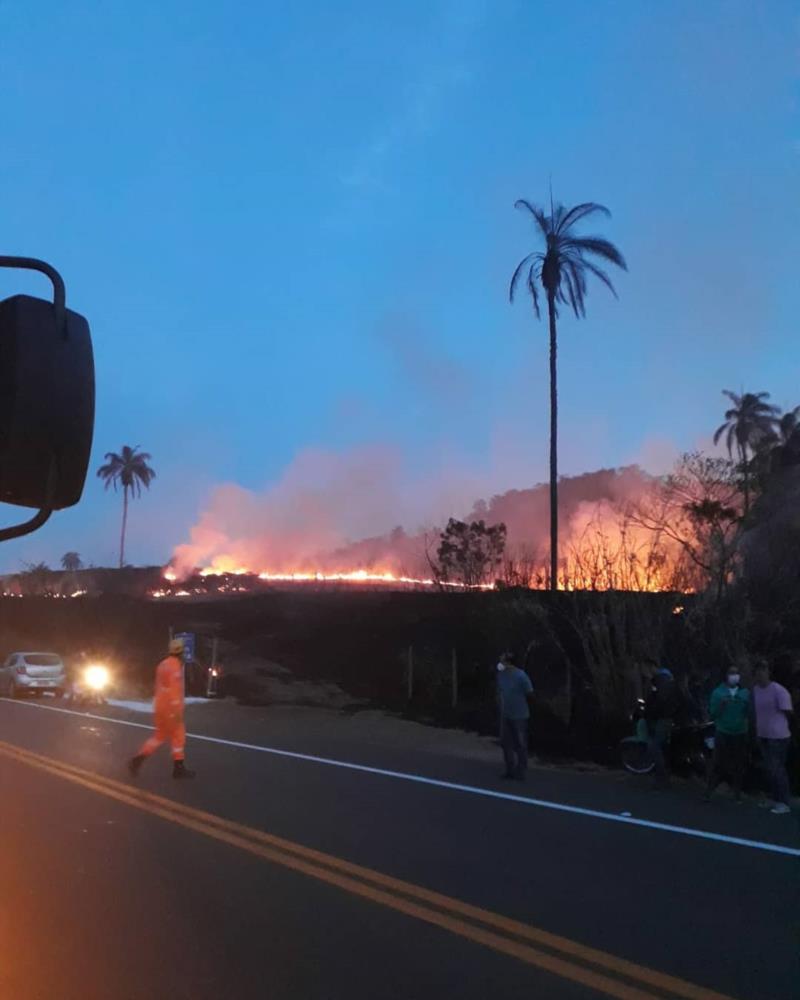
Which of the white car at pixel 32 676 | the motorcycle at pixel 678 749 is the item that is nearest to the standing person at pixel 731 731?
the motorcycle at pixel 678 749

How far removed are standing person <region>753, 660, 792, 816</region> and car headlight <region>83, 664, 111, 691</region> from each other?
19.4m

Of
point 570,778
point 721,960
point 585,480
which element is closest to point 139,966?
point 721,960

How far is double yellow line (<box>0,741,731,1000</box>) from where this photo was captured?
5.01 meters

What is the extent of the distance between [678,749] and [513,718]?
101 inches

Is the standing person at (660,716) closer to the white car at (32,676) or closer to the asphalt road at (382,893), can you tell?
the asphalt road at (382,893)

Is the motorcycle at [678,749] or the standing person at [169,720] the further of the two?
the motorcycle at [678,749]

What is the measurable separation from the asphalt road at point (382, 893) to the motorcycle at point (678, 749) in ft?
5.49

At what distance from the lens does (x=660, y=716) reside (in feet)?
40.4

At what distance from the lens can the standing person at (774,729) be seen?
10961 millimetres

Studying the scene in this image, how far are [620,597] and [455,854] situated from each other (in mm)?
10809

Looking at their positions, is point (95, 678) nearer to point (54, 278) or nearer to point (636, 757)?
point (636, 757)

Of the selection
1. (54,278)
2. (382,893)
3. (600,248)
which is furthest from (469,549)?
(54,278)

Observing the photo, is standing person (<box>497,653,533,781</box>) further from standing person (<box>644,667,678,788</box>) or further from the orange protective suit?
the orange protective suit

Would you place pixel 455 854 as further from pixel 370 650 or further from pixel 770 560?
pixel 370 650
